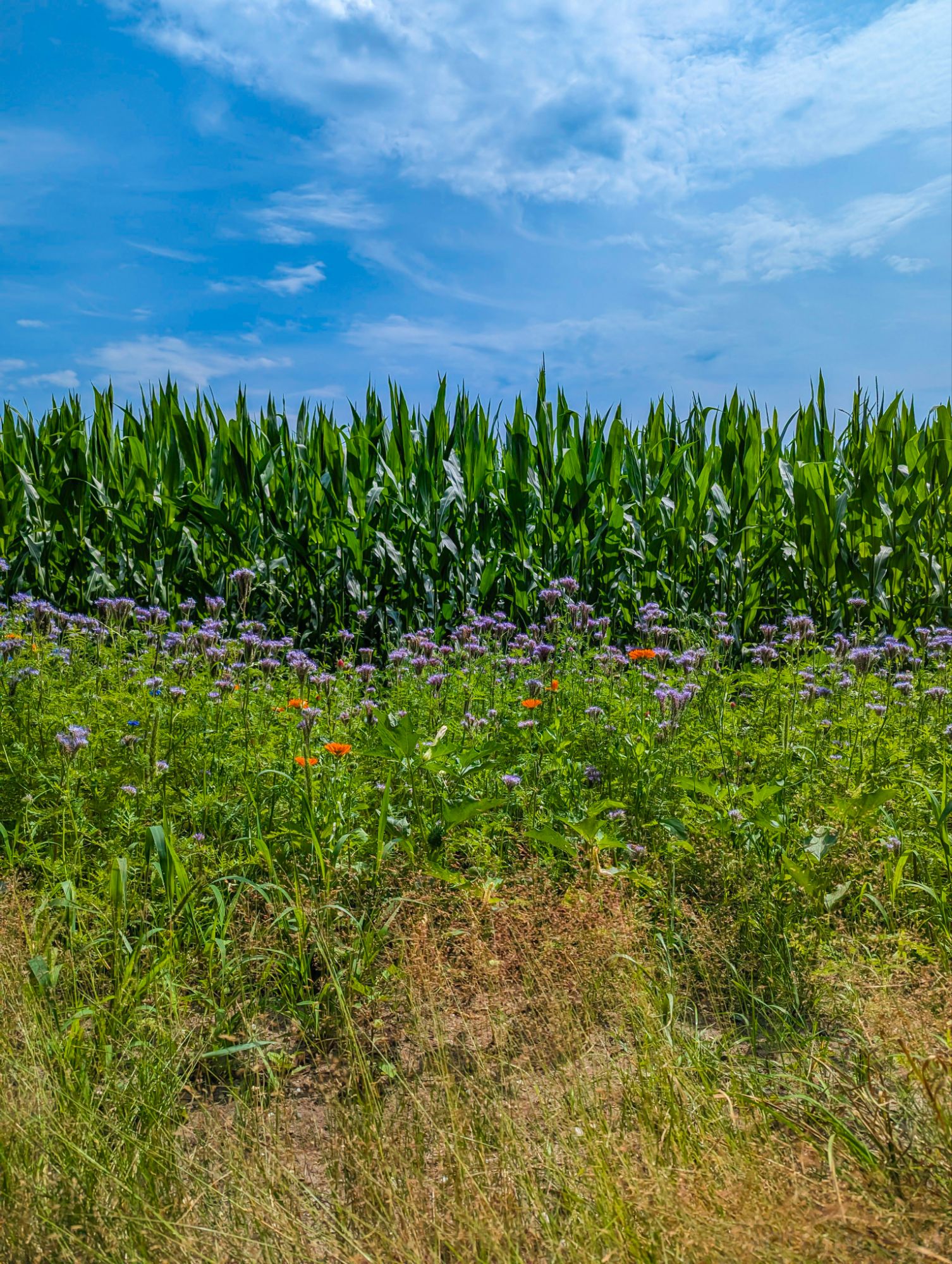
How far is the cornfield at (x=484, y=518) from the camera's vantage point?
7680 millimetres

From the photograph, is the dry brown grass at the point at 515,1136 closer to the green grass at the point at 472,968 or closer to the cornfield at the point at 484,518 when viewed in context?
the green grass at the point at 472,968

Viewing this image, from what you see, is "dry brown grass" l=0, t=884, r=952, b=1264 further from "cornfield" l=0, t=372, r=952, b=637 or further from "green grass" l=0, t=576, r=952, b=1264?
"cornfield" l=0, t=372, r=952, b=637

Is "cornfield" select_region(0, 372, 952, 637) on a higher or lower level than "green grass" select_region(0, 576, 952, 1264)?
higher

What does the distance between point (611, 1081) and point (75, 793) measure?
263 cm

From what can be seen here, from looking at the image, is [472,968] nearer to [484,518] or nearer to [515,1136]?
[515,1136]

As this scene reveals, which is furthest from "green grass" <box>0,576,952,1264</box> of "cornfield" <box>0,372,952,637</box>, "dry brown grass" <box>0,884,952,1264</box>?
"cornfield" <box>0,372,952,637</box>

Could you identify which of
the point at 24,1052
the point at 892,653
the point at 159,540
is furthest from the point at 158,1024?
the point at 159,540

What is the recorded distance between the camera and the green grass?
1.92m

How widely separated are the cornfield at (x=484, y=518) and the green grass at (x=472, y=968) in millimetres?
3029

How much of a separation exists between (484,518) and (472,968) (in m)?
5.31

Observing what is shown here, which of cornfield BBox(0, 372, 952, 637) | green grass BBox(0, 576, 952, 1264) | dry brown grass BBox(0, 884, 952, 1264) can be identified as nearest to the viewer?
dry brown grass BBox(0, 884, 952, 1264)

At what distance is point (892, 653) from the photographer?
473 centimetres

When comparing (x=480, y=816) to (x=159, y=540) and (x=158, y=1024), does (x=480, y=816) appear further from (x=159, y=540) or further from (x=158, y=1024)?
(x=159, y=540)

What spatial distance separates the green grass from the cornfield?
3.03 m
